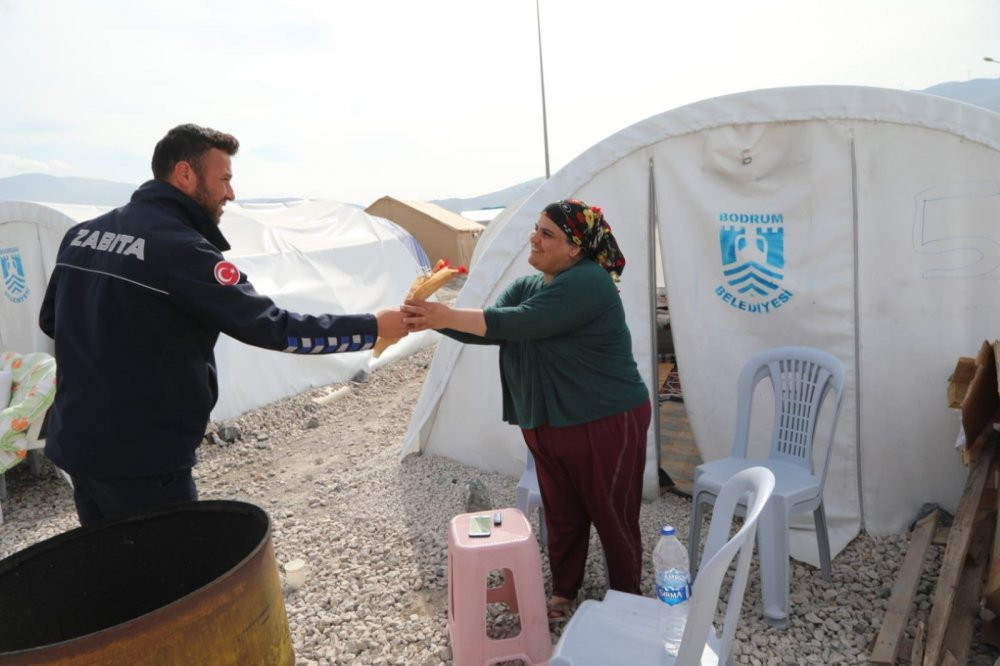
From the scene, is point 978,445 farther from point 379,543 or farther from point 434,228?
point 434,228

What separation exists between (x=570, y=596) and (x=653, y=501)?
1.41m

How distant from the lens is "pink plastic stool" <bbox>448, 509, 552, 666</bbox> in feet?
8.98

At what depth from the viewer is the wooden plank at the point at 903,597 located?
8.72 ft

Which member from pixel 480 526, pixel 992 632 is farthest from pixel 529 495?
pixel 992 632

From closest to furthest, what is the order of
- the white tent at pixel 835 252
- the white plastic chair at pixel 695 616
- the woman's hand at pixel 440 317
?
the white plastic chair at pixel 695 616, the woman's hand at pixel 440 317, the white tent at pixel 835 252

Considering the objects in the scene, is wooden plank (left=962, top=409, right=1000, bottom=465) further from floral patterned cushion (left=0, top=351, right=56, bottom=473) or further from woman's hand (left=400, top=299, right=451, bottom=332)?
floral patterned cushion (left=0, top=351, right=56, bottom=473)

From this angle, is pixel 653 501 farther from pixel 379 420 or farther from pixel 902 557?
pixel 379 420

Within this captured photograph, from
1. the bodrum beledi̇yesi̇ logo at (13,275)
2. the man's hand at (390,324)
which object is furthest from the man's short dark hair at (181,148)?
the bodrum beledi̇yesi̇ logo at (13,275)

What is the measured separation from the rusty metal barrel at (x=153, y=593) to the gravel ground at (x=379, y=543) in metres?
1.12

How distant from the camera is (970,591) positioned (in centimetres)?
285

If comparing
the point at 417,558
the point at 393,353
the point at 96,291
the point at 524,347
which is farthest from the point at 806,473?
the point at 393,353

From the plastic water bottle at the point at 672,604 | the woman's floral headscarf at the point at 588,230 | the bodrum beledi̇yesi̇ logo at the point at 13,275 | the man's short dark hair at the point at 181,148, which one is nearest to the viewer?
the plastic water bottle at the point at 672,604

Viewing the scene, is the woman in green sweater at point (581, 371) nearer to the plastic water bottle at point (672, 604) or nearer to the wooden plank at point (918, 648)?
the plastic water bottle at point (672, 604)

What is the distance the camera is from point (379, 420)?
6836 mm
